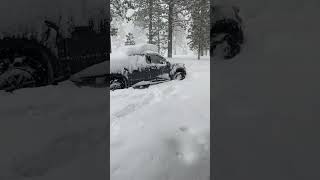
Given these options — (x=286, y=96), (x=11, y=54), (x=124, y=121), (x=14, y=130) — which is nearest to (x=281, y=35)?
(x=286, y=96)

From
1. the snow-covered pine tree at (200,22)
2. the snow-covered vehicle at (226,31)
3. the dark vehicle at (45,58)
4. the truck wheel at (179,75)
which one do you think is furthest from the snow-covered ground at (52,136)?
the snow-covered pine tree at (200,22)

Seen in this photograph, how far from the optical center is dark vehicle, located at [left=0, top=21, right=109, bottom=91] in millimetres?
9128

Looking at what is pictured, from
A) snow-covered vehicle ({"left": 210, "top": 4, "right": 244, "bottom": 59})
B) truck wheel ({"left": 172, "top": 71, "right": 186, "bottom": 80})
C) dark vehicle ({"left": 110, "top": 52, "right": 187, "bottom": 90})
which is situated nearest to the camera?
dark vehicle ({"left": 110, "top": 52, "right": 187, "bottom": 90})

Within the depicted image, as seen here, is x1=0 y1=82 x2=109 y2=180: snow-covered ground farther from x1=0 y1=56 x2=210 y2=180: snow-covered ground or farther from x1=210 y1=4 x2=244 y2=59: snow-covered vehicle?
x1=210 y1=4 x2=244 y2=59: snow-covered vehicle

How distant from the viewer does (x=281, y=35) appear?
12.8m

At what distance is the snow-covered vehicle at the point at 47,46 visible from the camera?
9.24m

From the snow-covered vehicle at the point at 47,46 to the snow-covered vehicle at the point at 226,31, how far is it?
243 inches

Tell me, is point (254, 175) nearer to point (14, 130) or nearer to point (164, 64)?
point (14, 130)

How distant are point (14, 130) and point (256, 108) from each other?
4.53 meters

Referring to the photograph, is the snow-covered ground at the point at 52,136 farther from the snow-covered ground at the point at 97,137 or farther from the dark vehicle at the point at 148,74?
the dark vehicle at the point at 148,74

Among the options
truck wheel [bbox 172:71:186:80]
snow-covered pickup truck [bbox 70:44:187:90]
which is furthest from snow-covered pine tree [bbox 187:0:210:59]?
snow-covered pickup truck [bbox 70:44:187:90]

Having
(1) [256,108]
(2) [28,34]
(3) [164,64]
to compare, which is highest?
(2) [28,34]

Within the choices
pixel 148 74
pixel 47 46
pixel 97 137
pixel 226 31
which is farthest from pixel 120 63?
pixel 226 31

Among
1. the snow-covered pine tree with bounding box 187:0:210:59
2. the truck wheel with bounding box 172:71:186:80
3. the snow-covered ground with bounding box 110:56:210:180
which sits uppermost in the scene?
the snow-covered pine tree with bounding box 187:0:210:59
